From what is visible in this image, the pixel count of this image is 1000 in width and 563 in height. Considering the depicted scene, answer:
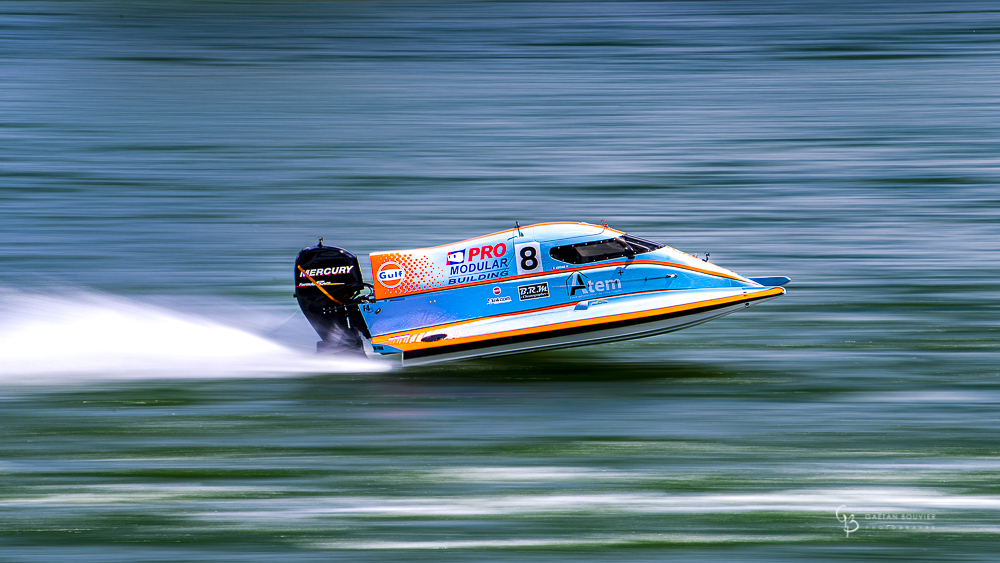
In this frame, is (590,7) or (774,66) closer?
(774,66)

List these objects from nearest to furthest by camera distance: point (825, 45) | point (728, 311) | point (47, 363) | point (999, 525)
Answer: point (999, 525) → point (728, 311) → point (47, 363) → point (825, 45)

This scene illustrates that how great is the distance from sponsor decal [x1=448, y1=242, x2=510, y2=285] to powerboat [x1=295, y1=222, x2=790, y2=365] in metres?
0.01

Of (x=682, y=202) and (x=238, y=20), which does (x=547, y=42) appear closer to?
(x=238, y=20)

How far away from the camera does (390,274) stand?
42.7 feet

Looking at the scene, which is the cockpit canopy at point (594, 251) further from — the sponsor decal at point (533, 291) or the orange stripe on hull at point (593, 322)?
the orange stripe on hull at point (593, 322)

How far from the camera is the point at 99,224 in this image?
20.2 meters

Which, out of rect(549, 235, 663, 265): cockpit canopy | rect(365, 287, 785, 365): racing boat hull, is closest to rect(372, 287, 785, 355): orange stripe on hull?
rect(365, 287, 785, 365): racing boat hull

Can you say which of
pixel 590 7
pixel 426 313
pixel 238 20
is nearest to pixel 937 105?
pixel 590 7

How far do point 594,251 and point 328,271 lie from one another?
3.47 meters

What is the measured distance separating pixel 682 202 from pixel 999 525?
11.7 meters

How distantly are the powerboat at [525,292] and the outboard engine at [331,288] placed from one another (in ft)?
0.04

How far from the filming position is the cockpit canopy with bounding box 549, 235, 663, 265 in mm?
12859

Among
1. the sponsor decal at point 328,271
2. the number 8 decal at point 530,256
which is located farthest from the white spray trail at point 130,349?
the number 8 decal at point 530,256

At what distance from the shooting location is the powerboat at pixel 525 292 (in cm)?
1266
